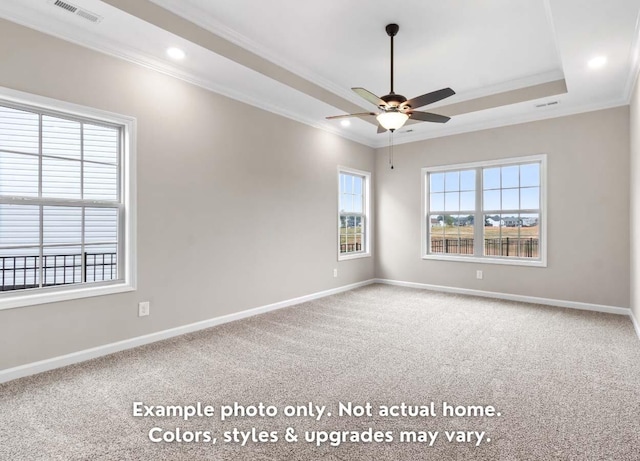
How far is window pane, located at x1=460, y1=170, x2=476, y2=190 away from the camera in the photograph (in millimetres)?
5762

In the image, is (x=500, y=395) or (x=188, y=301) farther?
(x=188, y=301)

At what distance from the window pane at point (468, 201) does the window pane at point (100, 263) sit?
5104 mm

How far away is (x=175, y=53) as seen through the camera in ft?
10.8

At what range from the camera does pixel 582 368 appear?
2.88 metres

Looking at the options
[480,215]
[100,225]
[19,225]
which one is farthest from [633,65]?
[19,225]

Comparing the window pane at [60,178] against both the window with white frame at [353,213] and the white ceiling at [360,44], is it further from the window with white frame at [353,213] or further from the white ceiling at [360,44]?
the window with white frame at [353,213]

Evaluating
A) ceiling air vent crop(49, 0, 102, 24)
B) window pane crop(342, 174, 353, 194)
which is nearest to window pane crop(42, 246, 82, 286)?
ceiling air vent crop(49, 0, 102, 24)

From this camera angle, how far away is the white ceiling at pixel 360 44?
282 cm

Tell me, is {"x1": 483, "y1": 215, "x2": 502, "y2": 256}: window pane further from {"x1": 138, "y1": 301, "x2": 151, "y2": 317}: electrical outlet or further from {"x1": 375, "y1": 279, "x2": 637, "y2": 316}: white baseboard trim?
{"x1": 138, "y1": 301, "x2": 151, "y2": 317}: electrical outlet

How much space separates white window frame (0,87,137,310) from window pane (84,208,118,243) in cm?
7

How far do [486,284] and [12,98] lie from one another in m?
6.06

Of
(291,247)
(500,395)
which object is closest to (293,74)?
(291,247)

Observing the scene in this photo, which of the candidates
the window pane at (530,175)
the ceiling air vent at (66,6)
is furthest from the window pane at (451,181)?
the ceiling air vent at (66,6)

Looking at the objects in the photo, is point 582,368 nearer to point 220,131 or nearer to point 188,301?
point 188,301
